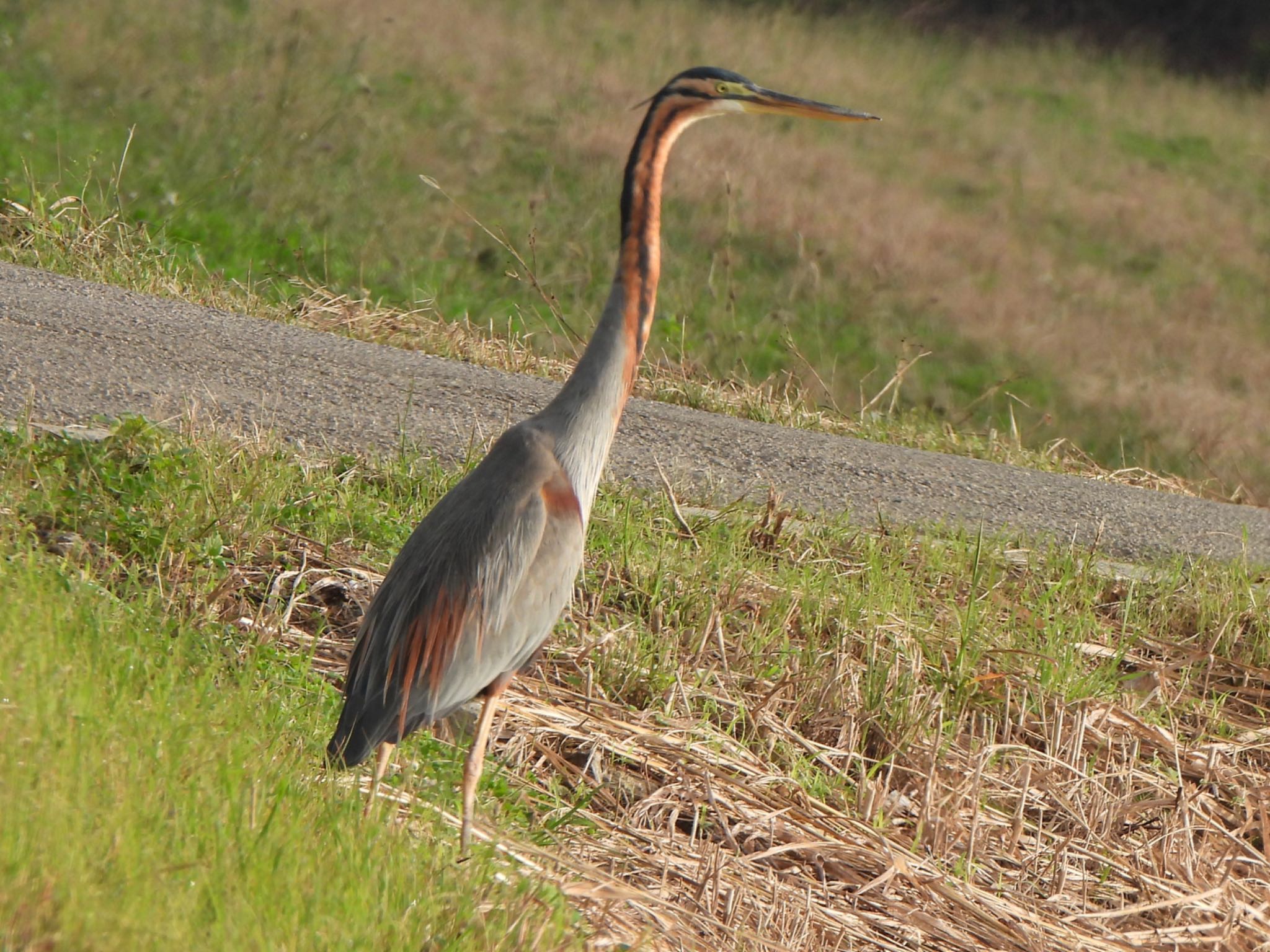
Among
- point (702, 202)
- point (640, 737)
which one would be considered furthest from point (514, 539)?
point (702, 202)

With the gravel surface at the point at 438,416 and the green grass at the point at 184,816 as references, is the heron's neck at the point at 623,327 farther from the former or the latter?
the gravel surface at the point at 438,416

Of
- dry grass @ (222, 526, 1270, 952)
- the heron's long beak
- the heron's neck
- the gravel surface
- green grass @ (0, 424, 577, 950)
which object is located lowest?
dry grass @ (222, 526, 1270, 952)

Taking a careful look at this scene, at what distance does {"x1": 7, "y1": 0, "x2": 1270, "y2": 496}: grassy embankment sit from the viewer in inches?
450

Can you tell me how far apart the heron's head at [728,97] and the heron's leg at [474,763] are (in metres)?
1.60

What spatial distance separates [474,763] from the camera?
3.36m

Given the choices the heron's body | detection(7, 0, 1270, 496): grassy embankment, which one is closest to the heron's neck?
the heron's body

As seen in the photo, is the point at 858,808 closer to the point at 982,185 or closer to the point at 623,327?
the point at 623,327

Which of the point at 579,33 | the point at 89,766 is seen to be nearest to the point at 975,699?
the point at 89,766

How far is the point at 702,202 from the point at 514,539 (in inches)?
462

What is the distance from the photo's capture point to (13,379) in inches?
225

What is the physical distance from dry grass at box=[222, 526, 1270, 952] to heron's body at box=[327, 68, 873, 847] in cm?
26

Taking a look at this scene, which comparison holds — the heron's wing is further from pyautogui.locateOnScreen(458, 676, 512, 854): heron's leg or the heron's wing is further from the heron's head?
the heron's head

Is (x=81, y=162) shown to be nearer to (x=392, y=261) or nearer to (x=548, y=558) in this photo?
(x=392, y=261)

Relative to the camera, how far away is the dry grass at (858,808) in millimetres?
3584
